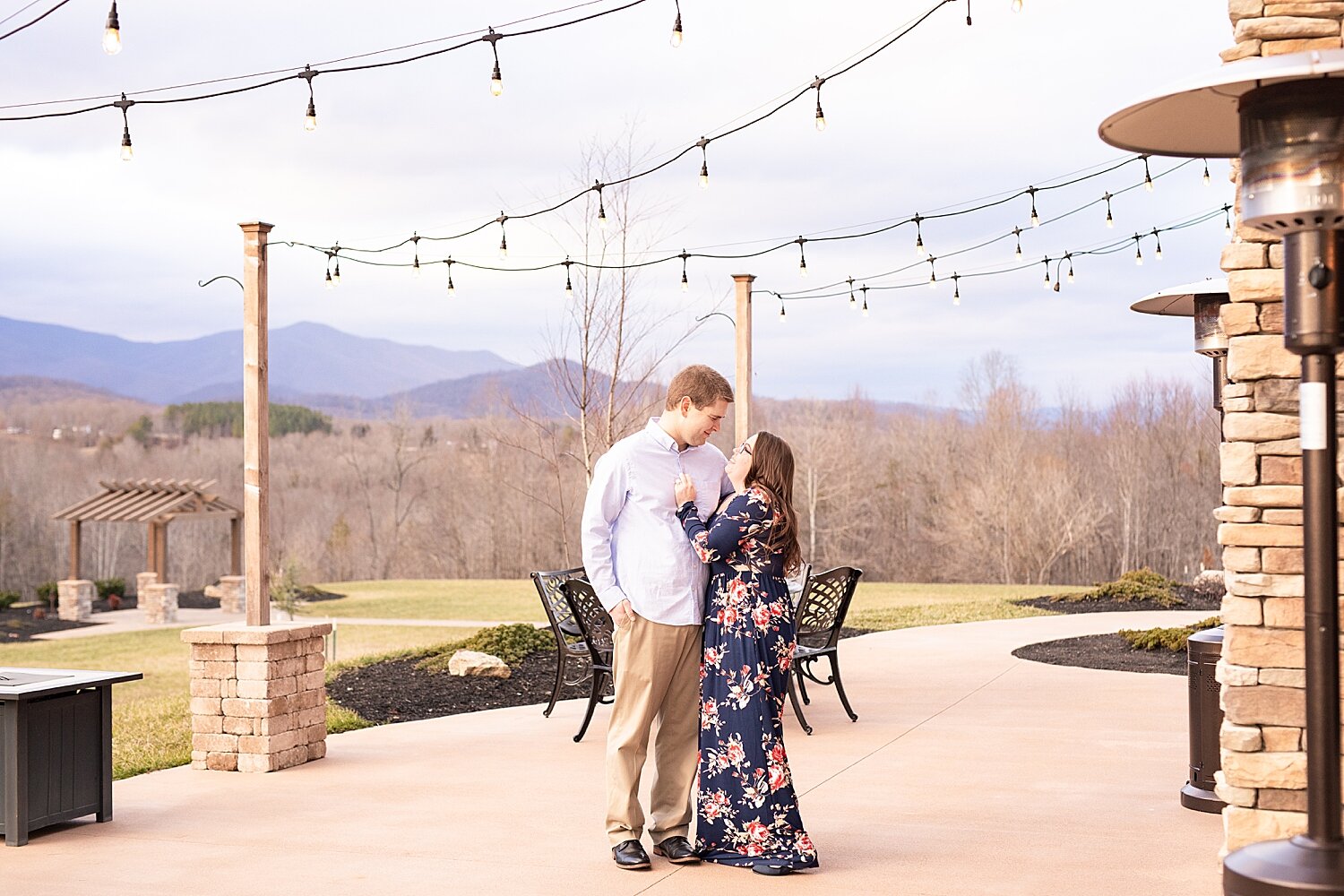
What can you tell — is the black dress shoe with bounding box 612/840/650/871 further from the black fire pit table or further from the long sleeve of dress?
the black fire pit table

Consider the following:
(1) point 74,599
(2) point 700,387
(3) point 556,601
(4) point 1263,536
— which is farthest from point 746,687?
(1) point 74,599

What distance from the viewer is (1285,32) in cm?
356

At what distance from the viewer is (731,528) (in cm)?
432

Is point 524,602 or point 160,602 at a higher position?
point 160,602

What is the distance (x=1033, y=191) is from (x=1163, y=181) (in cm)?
527

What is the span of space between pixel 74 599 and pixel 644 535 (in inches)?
795

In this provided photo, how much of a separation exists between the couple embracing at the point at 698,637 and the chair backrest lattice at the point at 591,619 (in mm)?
2384

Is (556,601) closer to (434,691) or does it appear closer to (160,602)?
(434,691)

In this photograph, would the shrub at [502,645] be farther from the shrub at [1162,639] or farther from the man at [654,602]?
the man at [654,602]

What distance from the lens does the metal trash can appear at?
16.9 ft

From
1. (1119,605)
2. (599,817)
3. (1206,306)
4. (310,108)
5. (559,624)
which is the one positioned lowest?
(1119,605)

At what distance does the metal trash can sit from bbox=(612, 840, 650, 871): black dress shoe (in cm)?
240

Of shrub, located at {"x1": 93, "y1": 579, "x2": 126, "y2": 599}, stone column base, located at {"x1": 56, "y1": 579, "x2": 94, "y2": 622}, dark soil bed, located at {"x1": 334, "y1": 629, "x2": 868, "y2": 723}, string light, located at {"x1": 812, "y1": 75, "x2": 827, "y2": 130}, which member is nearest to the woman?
string light, located at {"x1": 812, "y1": 75, "x2": 827, "y2": 130}

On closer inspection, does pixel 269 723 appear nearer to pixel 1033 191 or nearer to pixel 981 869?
pixel 981 869
